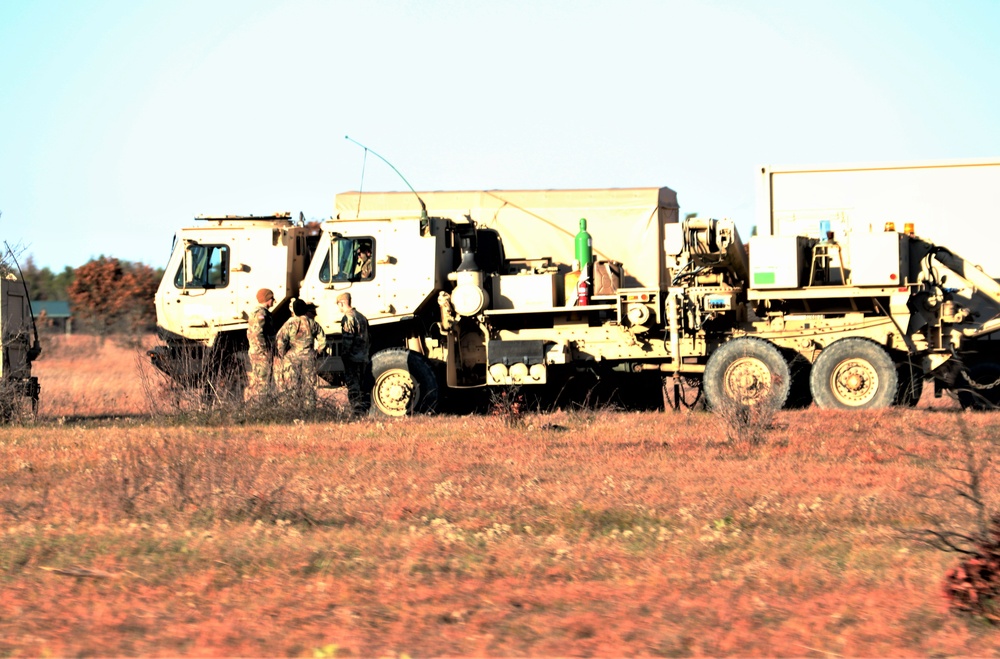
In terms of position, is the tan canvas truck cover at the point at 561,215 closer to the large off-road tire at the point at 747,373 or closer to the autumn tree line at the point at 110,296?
the large off-road tire at the point at 747,373

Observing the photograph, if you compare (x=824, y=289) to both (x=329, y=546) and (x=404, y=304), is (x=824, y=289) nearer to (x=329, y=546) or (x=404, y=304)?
(x=404, y=304)

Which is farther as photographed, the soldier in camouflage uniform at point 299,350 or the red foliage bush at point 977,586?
the soldier in camouflage uniform at point 299,350

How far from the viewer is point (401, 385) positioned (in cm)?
1595

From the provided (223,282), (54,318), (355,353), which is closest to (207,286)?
(223,282)

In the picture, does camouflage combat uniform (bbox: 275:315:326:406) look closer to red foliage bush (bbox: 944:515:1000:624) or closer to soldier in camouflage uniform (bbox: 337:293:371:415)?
soldier in camouflage uniform (bbox: 337:293:371:415)

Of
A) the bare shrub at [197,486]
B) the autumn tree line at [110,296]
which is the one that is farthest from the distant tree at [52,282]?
the bare shrub at [197,486]

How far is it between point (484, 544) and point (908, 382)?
934cm

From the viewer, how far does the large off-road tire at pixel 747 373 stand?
49.0ft

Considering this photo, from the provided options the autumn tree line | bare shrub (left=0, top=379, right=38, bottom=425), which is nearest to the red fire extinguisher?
bare shrub (left=0, top=379, right=38, bottom=425)

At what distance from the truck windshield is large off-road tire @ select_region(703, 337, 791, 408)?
465cm

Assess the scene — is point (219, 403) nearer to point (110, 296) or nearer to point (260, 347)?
point (260, 347)

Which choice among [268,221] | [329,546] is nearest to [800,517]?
[329,546]

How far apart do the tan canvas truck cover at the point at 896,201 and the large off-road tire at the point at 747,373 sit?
2256 millimetres

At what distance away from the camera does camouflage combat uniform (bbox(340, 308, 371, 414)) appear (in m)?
15.5
